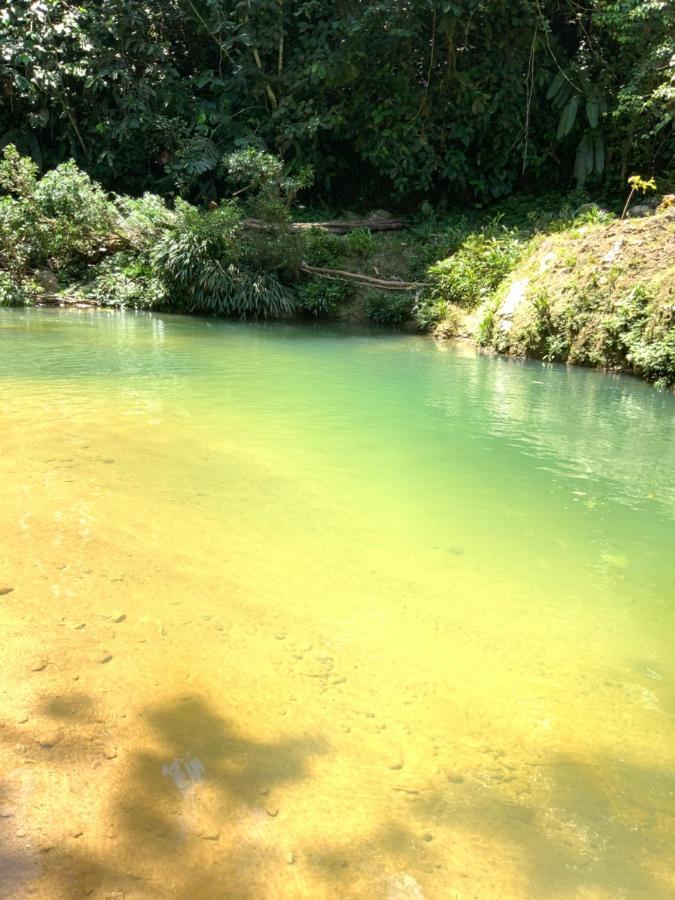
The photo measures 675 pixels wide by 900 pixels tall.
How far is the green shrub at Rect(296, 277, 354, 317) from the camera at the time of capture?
45.6 ft

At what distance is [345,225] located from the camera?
1647 cm

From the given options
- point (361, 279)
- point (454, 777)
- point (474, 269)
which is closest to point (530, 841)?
point (454, 777)

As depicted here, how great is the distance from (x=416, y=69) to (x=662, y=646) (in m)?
17.5

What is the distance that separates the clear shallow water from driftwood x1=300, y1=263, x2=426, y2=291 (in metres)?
9.46

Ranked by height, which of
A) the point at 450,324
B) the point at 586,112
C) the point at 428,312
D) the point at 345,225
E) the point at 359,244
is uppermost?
the point at 586,112

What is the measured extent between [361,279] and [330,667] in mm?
12682

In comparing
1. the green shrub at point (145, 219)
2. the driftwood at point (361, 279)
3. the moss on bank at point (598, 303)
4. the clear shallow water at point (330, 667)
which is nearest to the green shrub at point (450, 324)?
the moss on bank at point (598, 303)

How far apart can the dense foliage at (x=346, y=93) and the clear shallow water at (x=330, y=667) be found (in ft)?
46.4

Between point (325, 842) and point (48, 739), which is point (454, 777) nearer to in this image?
point (325, 842)

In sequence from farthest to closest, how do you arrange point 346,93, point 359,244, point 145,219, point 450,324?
point 346,93 → point 359,244 → point 145,219 → point 450,324

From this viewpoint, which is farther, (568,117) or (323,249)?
(568,117)

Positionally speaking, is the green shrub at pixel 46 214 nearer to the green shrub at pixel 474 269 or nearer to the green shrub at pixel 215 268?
the green shrub at pixel 215 268

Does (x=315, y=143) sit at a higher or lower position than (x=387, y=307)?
Result: higher

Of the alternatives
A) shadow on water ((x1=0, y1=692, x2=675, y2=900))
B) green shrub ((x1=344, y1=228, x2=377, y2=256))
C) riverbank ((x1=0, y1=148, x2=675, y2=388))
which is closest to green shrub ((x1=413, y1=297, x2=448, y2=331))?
riverbank ((x1=0, y1=148, x2=675, y2=388))
